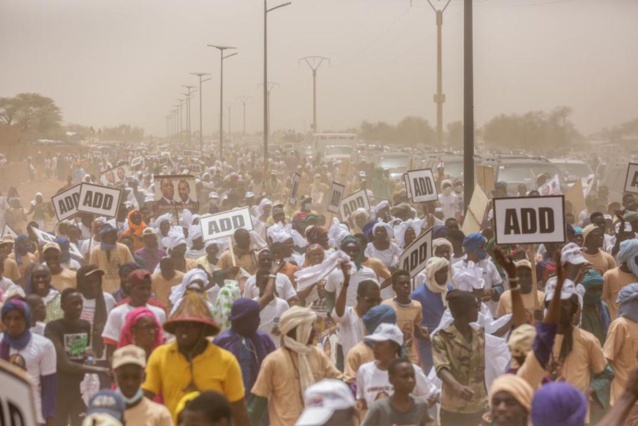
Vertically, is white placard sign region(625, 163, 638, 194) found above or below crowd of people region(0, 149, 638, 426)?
above

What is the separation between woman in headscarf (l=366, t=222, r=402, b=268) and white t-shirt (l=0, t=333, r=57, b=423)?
18.0 ft

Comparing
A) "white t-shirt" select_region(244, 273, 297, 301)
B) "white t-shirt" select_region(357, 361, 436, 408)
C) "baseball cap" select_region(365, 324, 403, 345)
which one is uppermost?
"baseball cap" select_region(365, 324, 403, 345)

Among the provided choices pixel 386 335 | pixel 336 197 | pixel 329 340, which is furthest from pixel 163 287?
pixel 336 197

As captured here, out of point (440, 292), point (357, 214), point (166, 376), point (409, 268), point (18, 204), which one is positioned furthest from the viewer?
point (18, 204)

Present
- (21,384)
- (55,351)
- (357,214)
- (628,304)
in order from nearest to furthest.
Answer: (21,384), (55,351), (628,304), (357,214)

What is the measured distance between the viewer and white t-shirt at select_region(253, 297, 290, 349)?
31.2 ft

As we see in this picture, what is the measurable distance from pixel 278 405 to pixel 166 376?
3.23 feet

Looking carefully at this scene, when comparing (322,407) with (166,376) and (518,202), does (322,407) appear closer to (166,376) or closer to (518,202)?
(166,376)

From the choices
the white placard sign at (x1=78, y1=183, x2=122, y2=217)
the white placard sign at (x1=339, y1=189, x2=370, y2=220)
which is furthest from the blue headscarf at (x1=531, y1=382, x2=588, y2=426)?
the white placard sign at (x1=339, y1=189, x2=370, y2=220)

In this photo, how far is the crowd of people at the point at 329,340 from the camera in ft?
20.4

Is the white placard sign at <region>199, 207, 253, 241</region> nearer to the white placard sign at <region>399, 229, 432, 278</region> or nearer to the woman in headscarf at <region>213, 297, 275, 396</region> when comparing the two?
the white placard sign at <region>399, 229, 432, 278</region>

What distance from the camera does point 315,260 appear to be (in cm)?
1205

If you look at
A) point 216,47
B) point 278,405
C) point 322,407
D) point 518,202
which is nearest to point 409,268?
point 518,202

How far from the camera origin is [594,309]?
388 inches
